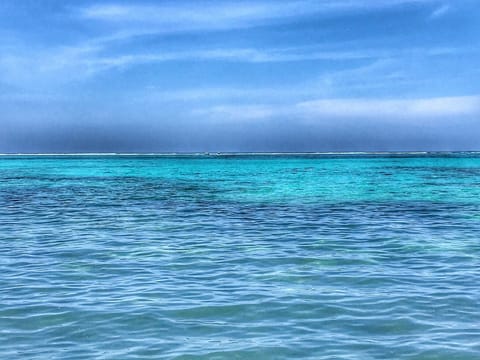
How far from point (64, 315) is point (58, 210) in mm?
15664

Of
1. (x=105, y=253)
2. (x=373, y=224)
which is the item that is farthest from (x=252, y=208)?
(x=105, y=253)

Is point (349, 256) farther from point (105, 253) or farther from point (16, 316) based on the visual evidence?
point (16, 316)

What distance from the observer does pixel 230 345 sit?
6.52 metres

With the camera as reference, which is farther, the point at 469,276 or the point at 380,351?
the point at 469,276

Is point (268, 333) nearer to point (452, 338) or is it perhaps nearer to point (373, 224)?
point (452, 338)

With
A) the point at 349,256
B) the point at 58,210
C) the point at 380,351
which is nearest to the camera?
the point at 380,351

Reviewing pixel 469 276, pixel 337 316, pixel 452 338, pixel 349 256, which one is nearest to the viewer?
pixel 452 338

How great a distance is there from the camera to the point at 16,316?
25.1 ft

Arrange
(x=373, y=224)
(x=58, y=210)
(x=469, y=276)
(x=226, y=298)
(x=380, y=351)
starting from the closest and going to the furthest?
(x=380, y=351) < (x=226, y=298) < (x=469, y=276) < (x=373, y=224) < (x=58, y=210)

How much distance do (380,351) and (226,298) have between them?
9.27ft

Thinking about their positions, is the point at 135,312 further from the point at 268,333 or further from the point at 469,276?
the point at 469,276

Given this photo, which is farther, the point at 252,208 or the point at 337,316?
the point at 252,208

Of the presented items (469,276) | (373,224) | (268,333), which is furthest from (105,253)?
(373,224)

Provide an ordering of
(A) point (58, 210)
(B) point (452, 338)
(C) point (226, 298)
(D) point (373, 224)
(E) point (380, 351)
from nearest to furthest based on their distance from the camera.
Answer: (E) point (380, 351) → (B) point (452, 338) → (C) point (226, 298) → (D) point (373, 224) → (A) point (58, 210)
